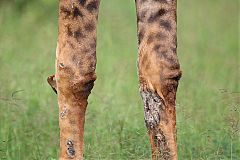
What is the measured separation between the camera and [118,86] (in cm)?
754

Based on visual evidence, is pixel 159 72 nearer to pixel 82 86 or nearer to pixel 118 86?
pixel 82 86

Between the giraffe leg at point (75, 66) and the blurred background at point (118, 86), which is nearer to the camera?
the giraffe leg at point (75, 66)

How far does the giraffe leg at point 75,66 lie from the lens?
4.38m

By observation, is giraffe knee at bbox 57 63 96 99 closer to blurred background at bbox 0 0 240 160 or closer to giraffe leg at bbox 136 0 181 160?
giraffe leg at bbox 136 0 181 160

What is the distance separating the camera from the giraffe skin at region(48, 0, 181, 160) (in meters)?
4.35

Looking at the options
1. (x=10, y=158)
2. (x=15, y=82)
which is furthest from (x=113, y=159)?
(x=15, y=82)

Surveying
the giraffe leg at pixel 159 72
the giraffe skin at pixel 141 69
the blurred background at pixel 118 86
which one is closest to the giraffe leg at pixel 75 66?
the giraffe skin at pixel 141 69

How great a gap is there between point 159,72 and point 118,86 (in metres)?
3.22

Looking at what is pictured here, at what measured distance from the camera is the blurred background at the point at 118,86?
18.5 feet

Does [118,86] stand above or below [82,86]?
above

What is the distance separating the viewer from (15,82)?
7.20 m

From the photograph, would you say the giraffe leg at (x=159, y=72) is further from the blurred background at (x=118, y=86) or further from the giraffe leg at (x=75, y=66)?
the blurred background at (x=118, y=86)

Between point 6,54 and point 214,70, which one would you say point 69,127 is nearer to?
point 6,54

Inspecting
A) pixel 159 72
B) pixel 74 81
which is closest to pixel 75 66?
pixel 74 81
